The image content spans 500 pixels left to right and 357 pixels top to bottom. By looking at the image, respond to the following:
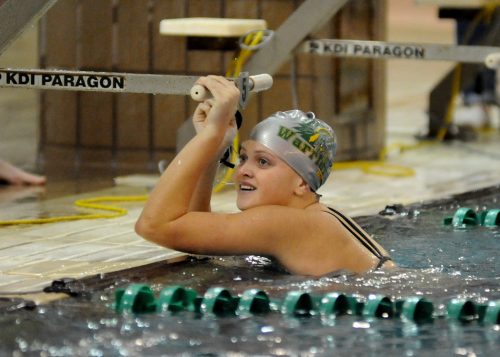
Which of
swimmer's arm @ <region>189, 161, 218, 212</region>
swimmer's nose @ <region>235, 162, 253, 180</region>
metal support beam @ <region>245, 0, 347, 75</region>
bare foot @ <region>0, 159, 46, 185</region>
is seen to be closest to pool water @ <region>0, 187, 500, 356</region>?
swimmer's arm @ <region>189, 161, 218, 212</region>

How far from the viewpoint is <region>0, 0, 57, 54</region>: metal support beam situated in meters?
5.20

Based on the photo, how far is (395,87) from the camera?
47.8ft

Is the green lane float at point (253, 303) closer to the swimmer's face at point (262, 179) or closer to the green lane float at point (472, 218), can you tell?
the swimmer's face at point (262, 179)

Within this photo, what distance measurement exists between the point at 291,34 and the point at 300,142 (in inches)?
90.5

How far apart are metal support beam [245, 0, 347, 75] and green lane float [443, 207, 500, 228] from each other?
1.29 meters

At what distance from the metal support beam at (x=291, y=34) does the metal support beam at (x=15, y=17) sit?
1.58m

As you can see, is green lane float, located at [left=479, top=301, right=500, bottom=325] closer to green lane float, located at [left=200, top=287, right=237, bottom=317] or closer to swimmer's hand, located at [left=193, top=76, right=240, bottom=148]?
green lane float, located at [left=200, top=287, right=237, bottom=317]

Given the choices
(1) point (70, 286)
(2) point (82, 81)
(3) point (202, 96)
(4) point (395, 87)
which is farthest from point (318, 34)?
(4) point (395, 87)

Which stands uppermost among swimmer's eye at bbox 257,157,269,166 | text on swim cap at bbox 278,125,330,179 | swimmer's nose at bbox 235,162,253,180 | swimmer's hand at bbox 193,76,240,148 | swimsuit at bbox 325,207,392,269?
swimmer's hand at bbox 193,76,240,148

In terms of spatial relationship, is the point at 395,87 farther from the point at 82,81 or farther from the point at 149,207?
the point at 149,207

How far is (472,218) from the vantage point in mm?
5852

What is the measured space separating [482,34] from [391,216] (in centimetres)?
412

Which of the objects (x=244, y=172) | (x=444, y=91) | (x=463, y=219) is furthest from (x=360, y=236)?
(x=444, y=91)

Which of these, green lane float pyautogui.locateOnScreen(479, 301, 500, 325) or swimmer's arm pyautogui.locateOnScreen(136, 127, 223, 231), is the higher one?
swimmer's arm pyautogui.locateOnScreen(136, 127, 223, 231)
